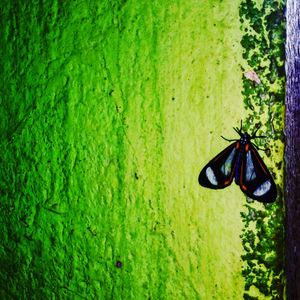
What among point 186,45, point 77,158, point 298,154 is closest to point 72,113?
point 77,158

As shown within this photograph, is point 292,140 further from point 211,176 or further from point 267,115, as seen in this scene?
point 211,176

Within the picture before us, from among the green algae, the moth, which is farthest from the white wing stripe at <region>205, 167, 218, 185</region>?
the green algae

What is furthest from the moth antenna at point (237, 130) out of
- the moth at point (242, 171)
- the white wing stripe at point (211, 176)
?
the white wing stripe at point (211, 176)

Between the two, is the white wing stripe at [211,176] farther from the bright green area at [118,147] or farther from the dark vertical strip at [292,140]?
the dark vertical strip at [292,140]

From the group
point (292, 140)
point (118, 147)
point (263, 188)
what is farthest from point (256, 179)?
point (118, 147)

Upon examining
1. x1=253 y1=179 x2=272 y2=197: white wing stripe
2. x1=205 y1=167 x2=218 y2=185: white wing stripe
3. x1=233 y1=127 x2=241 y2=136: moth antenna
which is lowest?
x1=253 y1=179 x2=272 y2=197: white wing stripe

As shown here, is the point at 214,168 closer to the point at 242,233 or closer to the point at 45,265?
the point at 242,233

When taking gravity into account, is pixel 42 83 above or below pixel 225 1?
below

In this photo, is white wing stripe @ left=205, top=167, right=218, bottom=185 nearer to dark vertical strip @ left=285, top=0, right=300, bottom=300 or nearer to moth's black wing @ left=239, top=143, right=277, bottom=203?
moth's black wing @ left=239, top=143, right=277, bottom=203
